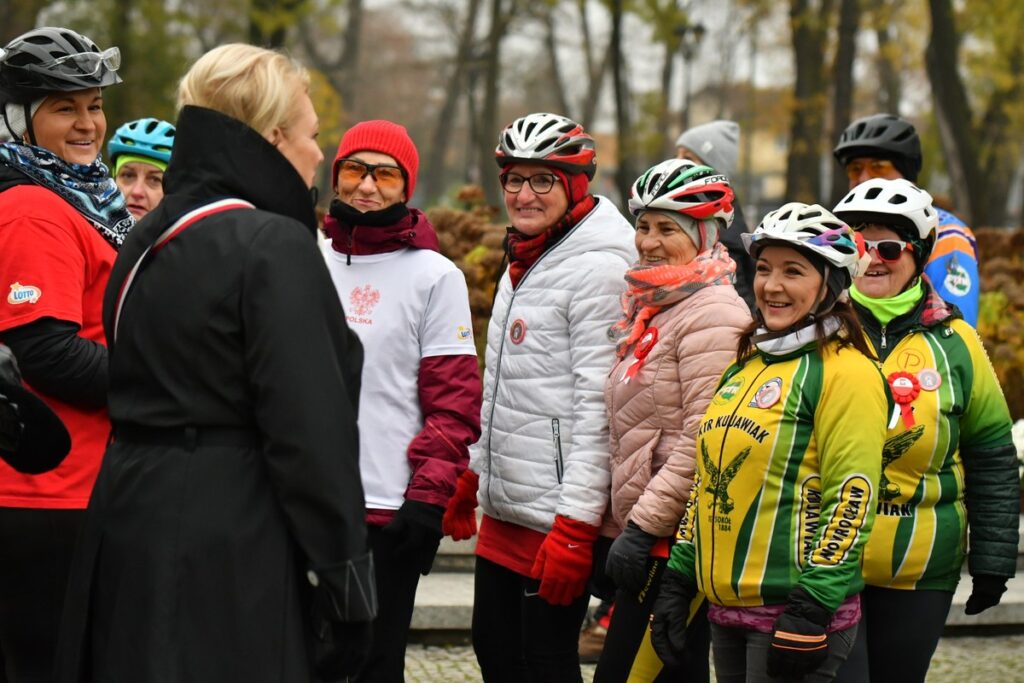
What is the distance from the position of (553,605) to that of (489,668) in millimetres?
401

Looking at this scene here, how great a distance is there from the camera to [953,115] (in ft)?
50.7

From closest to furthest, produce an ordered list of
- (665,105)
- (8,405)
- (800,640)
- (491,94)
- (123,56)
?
(8,405), (800,640), (123,56), (491,94), (665,105)

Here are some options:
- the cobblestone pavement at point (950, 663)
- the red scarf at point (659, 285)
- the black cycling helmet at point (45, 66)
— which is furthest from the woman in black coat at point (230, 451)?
the cobblestone pavement at point (950, 663)

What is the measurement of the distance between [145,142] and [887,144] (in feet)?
9.70

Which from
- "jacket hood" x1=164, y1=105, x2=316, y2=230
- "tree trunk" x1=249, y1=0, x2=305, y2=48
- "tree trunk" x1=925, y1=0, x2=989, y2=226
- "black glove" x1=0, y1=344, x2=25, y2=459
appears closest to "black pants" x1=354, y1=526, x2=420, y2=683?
"black glove" x1=0, y1=344, x2=25, y2=459

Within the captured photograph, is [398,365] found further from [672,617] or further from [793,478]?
[793,478]

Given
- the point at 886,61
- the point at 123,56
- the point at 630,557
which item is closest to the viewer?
the point at 630,557

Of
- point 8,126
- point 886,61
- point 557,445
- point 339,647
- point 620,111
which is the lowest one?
point 339,647

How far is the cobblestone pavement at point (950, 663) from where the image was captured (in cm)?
641

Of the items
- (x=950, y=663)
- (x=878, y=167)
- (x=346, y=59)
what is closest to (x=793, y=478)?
(x=878, y=167)

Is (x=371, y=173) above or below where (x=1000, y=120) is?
below

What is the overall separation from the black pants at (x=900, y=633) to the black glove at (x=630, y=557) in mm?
681

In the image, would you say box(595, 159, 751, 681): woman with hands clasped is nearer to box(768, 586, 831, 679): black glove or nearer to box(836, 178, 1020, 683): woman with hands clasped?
box(836, 178, 1020, 683): woman with hands clasped

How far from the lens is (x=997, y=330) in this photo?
395 inches
